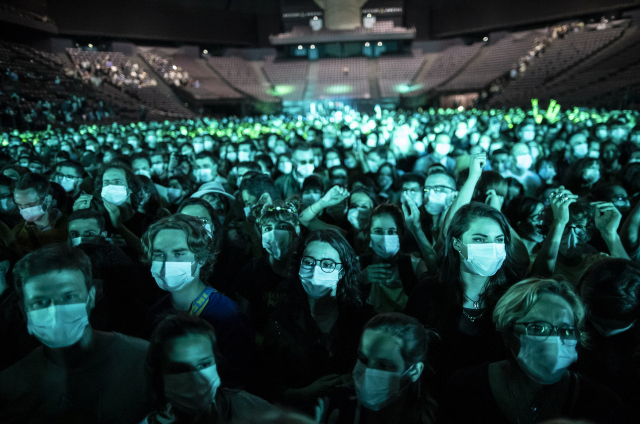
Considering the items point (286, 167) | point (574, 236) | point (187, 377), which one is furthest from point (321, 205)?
point (286, 167)

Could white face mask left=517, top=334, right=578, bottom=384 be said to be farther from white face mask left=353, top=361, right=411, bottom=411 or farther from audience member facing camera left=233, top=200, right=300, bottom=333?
audience member facing camera left=233, top=200, right=300, bottom=333

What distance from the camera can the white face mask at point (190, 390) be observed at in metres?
1.84

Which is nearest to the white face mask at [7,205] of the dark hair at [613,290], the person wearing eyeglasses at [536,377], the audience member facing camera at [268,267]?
the audience member facing camera at [268,267]

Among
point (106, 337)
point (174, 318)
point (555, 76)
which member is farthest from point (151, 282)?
point (555, 76)

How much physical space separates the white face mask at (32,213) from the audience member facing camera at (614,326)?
435cm

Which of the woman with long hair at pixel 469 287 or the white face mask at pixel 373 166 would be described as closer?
the woman with long hair at pixel 469 287

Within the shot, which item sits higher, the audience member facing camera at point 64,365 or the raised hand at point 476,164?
the raised hand at point 476,164

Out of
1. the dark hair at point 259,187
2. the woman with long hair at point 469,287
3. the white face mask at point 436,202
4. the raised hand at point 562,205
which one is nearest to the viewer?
the woman with long hair at point 469,287

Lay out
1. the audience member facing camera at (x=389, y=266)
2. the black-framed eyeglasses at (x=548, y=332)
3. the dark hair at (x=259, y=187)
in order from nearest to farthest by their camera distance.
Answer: the black-framed eyeglasses at (x=548, y=332)
the audience member facing camera at (x=389, y=266)
the dark hair at (x=259, y=187)

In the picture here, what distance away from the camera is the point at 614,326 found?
2.25 meters

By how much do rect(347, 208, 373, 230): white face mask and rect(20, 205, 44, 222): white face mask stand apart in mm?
2839

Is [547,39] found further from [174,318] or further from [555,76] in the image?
[174,318]

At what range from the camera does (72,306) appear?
2074 mm

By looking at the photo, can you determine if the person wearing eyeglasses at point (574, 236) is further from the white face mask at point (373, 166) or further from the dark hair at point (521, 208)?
the white face mask at point (373, 166)
